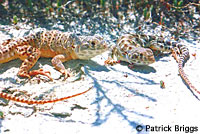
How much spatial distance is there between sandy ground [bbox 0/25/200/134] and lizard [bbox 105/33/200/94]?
0.67ft

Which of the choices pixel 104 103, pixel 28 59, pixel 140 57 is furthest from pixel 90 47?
pixel 104 103

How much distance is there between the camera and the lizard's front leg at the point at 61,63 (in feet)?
16.4

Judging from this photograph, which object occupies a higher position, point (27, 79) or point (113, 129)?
point (27, 79)

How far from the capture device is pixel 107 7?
7.78 meters

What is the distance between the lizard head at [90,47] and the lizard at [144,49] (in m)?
0.47

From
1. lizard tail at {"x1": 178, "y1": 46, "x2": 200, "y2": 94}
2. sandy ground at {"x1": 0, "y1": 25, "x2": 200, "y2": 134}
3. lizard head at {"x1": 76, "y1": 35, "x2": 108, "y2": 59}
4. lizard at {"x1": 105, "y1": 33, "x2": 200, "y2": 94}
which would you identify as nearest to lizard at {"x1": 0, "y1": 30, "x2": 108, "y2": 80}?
lizard head at {"x1": 76, "y1": 35, "x2": 108, "y2": 59}

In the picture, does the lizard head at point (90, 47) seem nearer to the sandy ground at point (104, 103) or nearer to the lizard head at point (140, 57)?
the sandy ground at point (104, 103)

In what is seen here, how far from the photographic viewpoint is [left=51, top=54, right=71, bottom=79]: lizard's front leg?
4.99m

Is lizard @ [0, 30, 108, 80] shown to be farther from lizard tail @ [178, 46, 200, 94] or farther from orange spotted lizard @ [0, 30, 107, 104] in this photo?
lizard tail @ [178, 46, 200, 94]

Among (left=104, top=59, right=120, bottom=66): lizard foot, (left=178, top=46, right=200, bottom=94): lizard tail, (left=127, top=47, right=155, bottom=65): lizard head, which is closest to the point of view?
(left=178, top=46, right=200, bottom=94): lizard tail

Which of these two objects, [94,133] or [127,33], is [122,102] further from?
[127,33]

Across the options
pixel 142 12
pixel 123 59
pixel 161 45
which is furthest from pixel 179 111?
pixel 142 12

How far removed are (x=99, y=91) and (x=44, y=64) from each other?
1.58 meters

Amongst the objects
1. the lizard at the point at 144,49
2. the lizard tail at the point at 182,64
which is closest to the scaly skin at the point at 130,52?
the lizard at the point at 144,49
